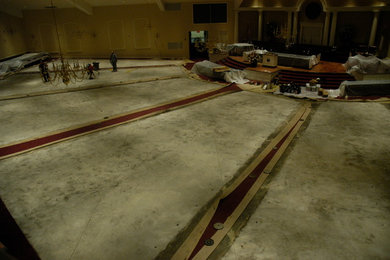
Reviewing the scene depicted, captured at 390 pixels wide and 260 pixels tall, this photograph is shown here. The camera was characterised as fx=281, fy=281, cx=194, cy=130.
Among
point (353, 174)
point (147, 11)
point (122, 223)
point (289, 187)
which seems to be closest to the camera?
point (122, 223)

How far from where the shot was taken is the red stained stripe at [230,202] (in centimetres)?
389

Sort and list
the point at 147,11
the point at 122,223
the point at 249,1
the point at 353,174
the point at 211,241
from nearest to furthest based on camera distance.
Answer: the point at 211,241 → the point at 122,223 → the point at 353,174 → the point at 249,1 → the point at 147,11

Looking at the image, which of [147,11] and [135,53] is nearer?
[147,11]

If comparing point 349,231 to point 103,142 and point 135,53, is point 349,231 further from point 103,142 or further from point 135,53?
point 135,53

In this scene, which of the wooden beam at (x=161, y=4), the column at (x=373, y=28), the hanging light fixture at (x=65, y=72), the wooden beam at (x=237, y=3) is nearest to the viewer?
the hanging light fixture at (x=65, y=72)

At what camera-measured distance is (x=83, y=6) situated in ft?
62.3

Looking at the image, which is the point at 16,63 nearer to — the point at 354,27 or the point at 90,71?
the point at 90,71

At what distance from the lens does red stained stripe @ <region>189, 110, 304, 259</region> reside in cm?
389

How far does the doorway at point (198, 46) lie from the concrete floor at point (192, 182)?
12251mm

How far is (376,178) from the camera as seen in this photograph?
5.15m

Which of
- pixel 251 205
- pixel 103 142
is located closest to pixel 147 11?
pixel 103 142

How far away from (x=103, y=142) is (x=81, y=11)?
17.0 meters

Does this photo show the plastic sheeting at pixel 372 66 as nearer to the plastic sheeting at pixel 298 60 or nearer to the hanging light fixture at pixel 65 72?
the plastic sheeting at pixel 298 60

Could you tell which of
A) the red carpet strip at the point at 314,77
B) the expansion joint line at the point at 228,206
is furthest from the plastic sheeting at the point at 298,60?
the expansion joint line at the point at 228,206
